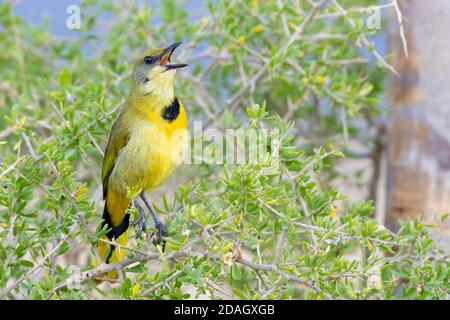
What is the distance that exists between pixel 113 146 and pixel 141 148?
0.47 feet

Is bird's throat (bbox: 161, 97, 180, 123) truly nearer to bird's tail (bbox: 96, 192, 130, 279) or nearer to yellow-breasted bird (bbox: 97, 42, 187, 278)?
yellow-breasted bird (bbox: 97, 42, 187, 278)

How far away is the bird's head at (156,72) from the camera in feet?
11.6

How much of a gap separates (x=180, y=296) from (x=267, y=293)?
1.00ft

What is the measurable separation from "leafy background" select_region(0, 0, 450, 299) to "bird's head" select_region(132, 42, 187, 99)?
0.18 metres

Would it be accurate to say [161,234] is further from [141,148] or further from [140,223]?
[141,148]

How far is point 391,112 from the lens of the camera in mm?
3959

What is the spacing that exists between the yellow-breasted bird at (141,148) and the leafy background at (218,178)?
0.10m

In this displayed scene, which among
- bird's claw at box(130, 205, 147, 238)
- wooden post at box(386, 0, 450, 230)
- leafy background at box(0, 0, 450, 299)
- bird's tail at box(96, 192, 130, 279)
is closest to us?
leafy background at box(0, 0, 450, 299)

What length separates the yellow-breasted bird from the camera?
3342 millimetres

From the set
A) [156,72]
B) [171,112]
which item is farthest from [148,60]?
[171,112]

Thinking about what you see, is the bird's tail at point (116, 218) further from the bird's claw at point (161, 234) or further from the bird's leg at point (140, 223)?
the bird's claw at point (161, 234)

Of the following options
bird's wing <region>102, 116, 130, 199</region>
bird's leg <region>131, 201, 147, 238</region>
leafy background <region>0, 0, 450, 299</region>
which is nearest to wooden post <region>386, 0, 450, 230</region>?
leafy background <region>0, 0, 450, 299</region>
